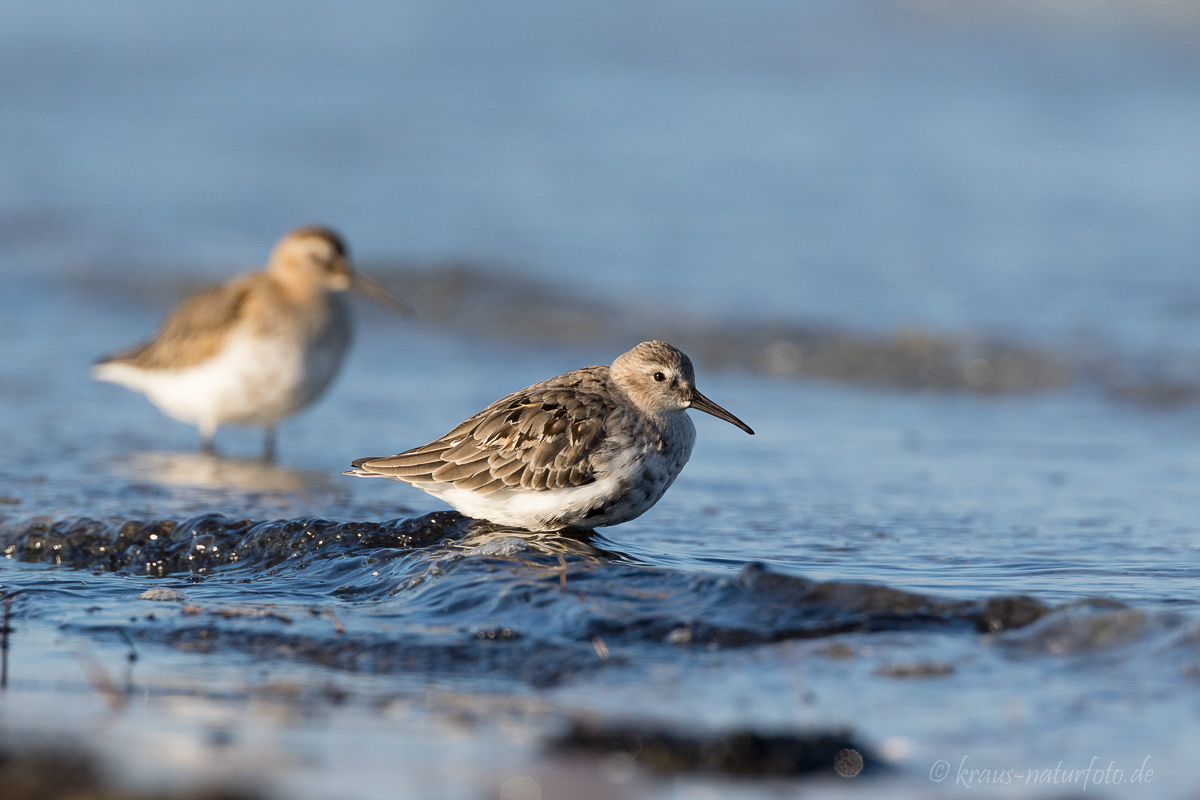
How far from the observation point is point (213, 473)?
8.19 meters

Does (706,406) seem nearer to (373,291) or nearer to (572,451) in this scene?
(572,451)

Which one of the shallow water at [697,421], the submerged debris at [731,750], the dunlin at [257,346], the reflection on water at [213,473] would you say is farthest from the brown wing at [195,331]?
the submerged debris at [731,750]

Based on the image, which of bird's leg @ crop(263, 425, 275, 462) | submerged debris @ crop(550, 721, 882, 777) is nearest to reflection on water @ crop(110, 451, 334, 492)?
bird's leg @ crop(263, 425, 275, 462)

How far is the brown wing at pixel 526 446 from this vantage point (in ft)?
19.6

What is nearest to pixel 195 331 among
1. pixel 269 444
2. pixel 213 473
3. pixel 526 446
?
pixel 269 444

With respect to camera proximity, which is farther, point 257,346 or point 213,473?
point 257,346

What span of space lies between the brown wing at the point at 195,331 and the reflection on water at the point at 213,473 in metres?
0.67

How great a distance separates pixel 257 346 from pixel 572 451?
3.56 meters

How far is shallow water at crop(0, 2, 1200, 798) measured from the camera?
14.0 feet

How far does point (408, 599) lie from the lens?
17.7 ft

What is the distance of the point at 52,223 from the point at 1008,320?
10088mm

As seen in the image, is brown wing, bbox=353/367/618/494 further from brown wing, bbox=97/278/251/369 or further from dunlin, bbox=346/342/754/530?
brown wing, bbox=97/278/251/369

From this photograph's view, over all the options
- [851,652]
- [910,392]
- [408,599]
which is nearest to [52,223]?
[910,392]

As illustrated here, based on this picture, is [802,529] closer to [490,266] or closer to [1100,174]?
[490,266]
